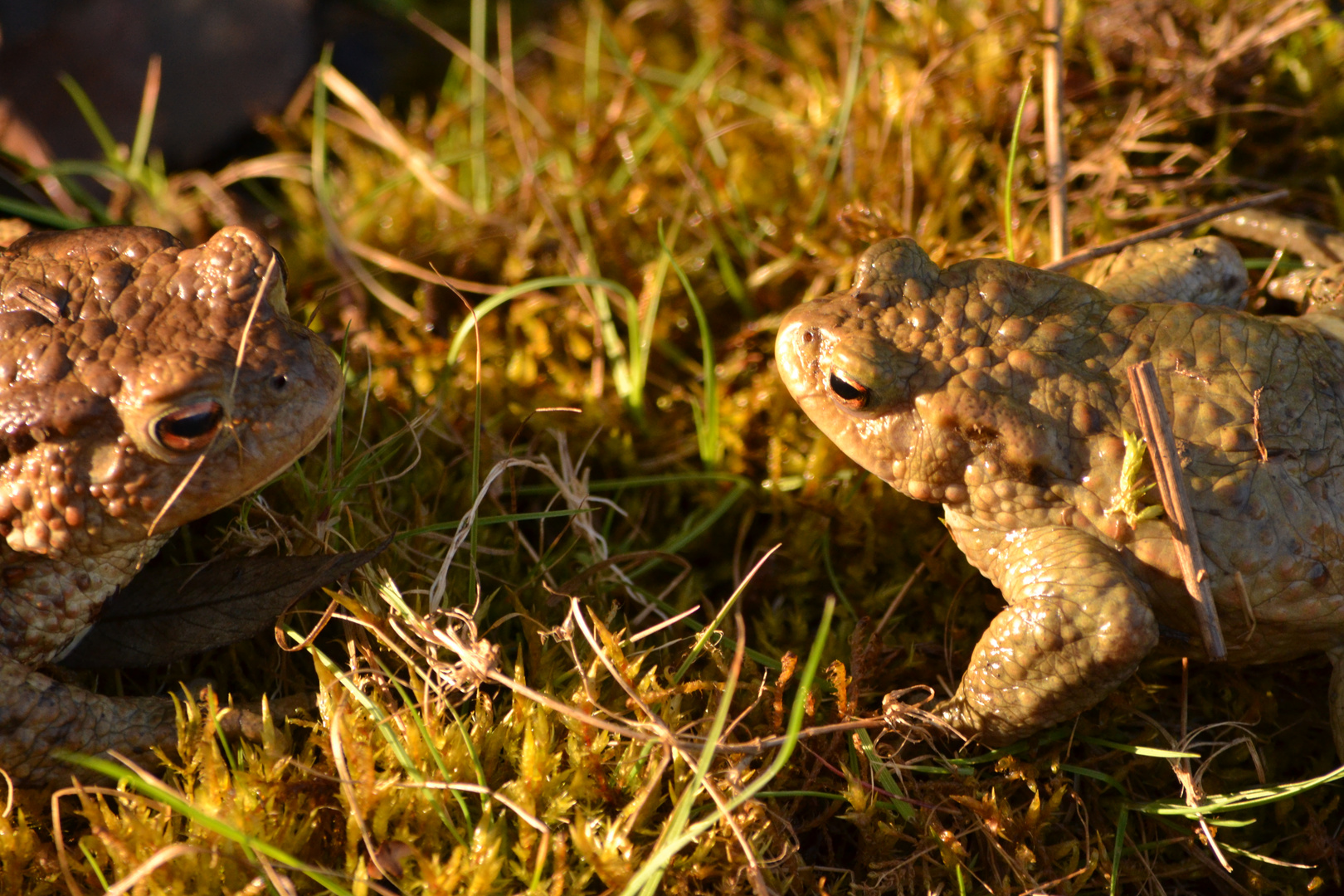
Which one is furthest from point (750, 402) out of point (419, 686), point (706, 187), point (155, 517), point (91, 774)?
point (91, 774)

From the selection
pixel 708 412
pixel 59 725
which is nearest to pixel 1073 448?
pixel 708 412

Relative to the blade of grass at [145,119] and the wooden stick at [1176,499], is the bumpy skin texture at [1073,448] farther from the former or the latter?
the blade of grass at [145,119]

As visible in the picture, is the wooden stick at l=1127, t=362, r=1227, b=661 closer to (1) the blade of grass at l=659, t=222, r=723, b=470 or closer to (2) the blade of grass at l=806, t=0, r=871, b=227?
(1) the blade of grass at l=659, t=222, r=723, b=470

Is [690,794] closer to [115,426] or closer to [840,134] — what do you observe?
[115,426]

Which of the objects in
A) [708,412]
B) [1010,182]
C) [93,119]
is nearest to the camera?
[1010,182]

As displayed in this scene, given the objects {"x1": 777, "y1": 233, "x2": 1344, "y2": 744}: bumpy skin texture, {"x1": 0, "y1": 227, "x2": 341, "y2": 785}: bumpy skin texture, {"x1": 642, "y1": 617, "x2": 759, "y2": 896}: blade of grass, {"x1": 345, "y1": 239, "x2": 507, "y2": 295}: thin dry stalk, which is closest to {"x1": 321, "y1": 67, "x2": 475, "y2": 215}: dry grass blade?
{"x1": 345, "y1": 239, "x2": 507, "y2": 295}: thin dry stalk

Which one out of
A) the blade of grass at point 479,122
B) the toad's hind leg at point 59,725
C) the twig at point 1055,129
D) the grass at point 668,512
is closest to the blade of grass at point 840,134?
the grass at point 668,512

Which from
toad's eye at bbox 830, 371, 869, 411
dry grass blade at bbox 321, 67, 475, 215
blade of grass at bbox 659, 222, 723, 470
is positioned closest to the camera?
toad's eye at bbox 830, 371, 869, 411
